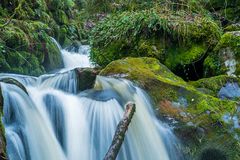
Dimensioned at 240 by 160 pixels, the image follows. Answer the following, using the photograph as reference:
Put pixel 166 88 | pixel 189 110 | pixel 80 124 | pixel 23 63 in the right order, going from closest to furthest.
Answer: pixel 80 124 < pixel 189 110 < pixel 166 88 < pixel 23 63

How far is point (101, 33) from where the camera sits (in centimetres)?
797

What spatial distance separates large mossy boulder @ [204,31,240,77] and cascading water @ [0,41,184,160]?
6.60ft

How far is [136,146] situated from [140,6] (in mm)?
5459

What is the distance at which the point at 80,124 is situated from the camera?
15.5 ft

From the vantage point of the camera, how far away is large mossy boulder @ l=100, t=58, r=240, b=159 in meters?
4.64

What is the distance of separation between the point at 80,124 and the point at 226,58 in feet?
10.6

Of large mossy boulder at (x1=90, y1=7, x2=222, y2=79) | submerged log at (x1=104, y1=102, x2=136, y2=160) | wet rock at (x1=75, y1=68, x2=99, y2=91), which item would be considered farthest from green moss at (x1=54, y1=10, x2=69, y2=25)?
submerged log at (x1=104, y1=102, x2=136, y2=160)

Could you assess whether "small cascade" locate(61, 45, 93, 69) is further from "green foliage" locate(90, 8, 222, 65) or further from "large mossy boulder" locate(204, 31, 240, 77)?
"large mossy boulder" locate(204, 31, 240, 77)

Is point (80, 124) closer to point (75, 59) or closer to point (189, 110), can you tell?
point (189, 110)

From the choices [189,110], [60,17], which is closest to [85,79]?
[189,110]

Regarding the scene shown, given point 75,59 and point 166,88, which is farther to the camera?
point 75,59

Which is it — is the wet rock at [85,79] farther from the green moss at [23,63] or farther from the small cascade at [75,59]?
the small cascade at [75,59]

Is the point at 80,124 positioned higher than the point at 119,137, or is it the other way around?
the point at 119,137

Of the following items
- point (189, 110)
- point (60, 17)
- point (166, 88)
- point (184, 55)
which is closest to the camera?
point (189, 110)
